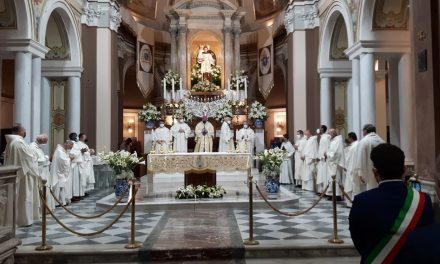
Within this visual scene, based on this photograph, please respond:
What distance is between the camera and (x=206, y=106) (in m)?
18.4

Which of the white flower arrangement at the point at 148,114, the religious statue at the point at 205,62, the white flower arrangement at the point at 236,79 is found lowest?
the white flower arrangement at the point at 148,114

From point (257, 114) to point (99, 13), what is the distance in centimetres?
718

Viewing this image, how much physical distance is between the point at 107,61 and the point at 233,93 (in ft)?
20.7

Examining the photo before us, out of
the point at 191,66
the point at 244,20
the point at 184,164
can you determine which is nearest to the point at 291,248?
the point at 184,164

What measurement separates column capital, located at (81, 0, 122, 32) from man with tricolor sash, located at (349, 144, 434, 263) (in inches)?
511

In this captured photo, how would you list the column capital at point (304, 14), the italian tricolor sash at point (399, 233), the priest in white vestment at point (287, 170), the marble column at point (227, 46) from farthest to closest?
1. the marble column at point (227, 46)
2. the column capital at point (304, 14)
3. the priest in white vestment at point (287, 170)
4. the italian tricolor sash at point (399, 233)

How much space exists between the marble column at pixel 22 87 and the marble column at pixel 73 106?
107 inches

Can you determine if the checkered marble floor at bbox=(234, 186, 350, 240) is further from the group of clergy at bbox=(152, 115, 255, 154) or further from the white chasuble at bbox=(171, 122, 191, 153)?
the white chasuble at bbox=(171, 122, 191, 153)

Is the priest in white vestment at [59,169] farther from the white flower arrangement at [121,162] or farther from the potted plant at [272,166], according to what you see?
the potted plant at [272,166]

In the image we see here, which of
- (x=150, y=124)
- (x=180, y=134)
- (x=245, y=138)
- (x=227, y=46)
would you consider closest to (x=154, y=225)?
(x=180, y=134)

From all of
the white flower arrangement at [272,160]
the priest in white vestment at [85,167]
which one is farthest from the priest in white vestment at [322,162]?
the priest in white vestment at [85,167]

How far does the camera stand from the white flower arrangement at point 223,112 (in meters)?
17.2

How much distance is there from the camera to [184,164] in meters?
10.4

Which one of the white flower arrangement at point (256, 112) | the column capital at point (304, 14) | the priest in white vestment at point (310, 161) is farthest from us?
the white flower arrangement at point (256, 112)
